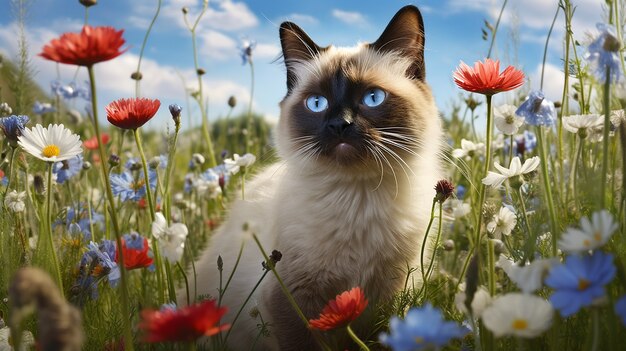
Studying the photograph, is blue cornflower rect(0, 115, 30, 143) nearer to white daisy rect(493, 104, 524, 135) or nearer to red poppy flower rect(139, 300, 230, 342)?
red poppy flower rect(139, 300, 230, 342)

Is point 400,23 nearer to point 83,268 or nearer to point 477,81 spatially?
point 477,81

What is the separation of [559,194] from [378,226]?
0.70 m

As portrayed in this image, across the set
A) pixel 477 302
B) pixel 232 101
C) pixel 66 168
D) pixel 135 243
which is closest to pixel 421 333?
pixel 477 302

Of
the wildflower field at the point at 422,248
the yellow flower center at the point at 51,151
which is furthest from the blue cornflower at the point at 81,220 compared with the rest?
the yellow flower center at the point at 51,151

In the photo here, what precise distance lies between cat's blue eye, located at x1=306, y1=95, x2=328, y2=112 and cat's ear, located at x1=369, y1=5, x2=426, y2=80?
38 centimetres

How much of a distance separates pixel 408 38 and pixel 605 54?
1.34 meters

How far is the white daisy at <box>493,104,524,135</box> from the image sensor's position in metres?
2.06

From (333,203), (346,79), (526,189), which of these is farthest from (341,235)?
(526,189)

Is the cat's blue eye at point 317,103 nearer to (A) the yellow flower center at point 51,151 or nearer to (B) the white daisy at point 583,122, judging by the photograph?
(B) the white daisy at point 583,122

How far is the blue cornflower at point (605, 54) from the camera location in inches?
50.0

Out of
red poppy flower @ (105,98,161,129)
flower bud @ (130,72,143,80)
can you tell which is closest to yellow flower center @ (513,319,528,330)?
red poppy flower @ (105,98,161,129)

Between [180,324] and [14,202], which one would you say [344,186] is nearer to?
[14,202]

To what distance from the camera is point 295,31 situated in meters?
2.67

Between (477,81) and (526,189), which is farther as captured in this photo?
(526,189)
